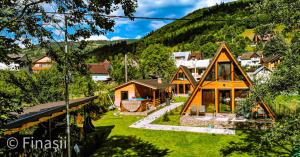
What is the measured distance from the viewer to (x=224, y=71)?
2383 cm

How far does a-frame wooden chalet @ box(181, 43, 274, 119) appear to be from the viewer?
23.3 m

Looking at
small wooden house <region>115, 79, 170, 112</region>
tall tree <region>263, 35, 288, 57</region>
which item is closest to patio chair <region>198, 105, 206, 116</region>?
small wooden house <region>115, 79, 170, 112</region>

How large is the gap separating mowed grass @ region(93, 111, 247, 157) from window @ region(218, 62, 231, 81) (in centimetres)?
668

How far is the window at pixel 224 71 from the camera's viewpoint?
23.6 metres

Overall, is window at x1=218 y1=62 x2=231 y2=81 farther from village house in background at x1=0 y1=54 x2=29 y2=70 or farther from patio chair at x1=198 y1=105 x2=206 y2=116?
village house in background at x1=0 y1=54 x2=29 y2=70

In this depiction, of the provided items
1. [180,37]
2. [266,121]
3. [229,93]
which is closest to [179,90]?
[229,93]

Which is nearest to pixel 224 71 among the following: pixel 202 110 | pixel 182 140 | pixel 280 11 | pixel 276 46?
pixel 202 110

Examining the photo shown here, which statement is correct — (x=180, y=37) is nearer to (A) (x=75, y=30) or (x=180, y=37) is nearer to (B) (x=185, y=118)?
(B) (x=185, y=118)

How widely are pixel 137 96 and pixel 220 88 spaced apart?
13.6 m

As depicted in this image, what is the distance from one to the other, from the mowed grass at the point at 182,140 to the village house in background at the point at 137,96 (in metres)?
5.66

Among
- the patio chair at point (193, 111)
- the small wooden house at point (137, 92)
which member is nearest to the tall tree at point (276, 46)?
the patio chair at point (193, 111)

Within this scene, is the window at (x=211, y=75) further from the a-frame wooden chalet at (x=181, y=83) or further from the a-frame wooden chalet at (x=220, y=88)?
the a-frame wooden chalet at (x=181, y=83)

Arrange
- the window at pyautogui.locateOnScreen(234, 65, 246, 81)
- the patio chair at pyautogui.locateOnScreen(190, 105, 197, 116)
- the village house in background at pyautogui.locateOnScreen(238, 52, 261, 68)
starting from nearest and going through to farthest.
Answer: the window at pyautogui.locateOnScreen(234, 65, 246, 81)
the patio chair at pyautogui.locateOnScreen(190, 105, 197, 116)
the village house in background at pyautogui.locateOnScreen(238, 52, 261, 68)

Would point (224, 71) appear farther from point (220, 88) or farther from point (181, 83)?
point (181, 83)
